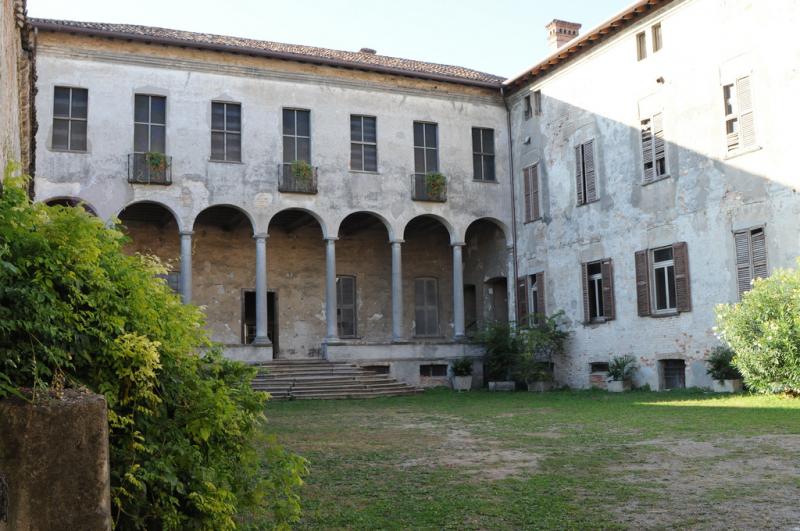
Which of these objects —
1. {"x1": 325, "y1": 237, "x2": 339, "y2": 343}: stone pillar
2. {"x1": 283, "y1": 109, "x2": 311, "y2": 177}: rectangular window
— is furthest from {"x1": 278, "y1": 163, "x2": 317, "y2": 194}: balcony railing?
{"x1": 325, "y1": 237, "x2": 339, "y2": 343}: stone pillar

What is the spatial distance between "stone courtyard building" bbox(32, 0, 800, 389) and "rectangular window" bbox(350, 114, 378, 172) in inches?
1.8

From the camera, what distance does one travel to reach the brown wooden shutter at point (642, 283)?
19219 mm

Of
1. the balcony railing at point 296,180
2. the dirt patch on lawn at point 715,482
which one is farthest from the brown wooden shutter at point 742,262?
→ the balcony railing at point 296,180

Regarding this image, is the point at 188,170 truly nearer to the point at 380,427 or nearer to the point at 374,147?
the point at 374,147

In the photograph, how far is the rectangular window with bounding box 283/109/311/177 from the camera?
22.5 metres

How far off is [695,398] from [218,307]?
14.0 metres

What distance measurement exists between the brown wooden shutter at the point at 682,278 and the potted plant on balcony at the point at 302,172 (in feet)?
32.1

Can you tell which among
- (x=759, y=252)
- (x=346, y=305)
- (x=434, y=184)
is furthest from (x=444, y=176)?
(x=759, y=252)

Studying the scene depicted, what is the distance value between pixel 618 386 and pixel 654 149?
5.71 metres

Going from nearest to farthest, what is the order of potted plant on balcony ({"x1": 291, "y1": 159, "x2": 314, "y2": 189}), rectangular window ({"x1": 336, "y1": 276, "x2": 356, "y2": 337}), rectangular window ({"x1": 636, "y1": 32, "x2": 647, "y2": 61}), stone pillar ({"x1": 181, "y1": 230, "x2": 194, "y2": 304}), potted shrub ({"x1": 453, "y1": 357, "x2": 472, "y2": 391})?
rectangular window ({"x1": 636, "y1": 32, "x2": 647, "y2": 61}), stone pillar ({"x1": 181, "y1": 230, "x2": 194, "y2": 304}), potted plant on balcony ({"x1": 291, "y1": 159, "x2": 314, "y2": 189}), potted shrub ({"x1": 453, "y1": 357, "x2": 472, "y2": 391}), rectangular window ({"x1": 336, "y1": 276, "x2": 356, "y2": 337})

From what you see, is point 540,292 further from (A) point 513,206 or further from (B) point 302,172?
(B) point 302,172

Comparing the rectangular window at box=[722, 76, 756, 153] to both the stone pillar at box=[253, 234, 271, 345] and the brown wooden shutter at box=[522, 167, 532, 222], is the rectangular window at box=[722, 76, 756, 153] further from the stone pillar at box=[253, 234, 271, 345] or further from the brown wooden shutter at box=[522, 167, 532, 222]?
the stone pillar at box=[253, 234, 271, 345]

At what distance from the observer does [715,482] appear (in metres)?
6.52

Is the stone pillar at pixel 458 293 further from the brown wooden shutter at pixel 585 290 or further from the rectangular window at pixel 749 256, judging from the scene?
the rectangular window at pixel 749 256
